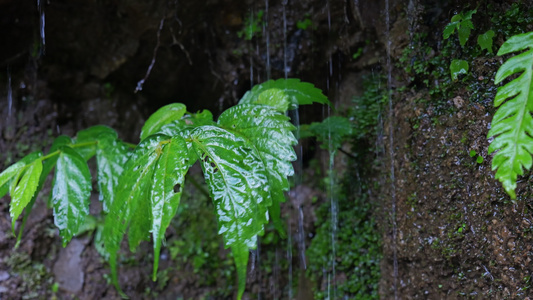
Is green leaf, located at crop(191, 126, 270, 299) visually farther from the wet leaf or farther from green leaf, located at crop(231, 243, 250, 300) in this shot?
the wet leaf

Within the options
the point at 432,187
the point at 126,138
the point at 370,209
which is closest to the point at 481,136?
the point at 432,187

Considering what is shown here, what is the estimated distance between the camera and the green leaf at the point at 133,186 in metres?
1.33

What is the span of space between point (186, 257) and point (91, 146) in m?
1.60

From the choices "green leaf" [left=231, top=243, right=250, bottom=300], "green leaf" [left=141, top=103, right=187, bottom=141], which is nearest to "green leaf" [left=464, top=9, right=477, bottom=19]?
"green leaf" [left=141, top=103, right=187, bottom=141]

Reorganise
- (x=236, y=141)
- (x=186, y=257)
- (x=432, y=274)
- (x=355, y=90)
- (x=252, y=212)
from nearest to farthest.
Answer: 1. (x=252, y=212)
2. (x=236, y=141)
3. (x=432, y=274)
4. (x=355, y=90)
5. (x=186, y=257)

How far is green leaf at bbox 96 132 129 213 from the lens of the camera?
178 cm

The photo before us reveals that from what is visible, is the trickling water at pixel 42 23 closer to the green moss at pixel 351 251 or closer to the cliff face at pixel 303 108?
the cliff face at pixel 303 108

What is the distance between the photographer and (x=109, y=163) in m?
1.84

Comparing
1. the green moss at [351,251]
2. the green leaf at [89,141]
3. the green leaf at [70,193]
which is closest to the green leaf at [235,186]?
the green leaf at [70,193]

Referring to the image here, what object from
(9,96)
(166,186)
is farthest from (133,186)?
(9,96)

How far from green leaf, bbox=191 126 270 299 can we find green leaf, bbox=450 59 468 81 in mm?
1212

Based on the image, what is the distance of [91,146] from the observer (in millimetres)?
1929

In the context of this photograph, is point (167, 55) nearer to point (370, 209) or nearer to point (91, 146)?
point (91, 146)

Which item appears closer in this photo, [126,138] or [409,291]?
[409,291]
